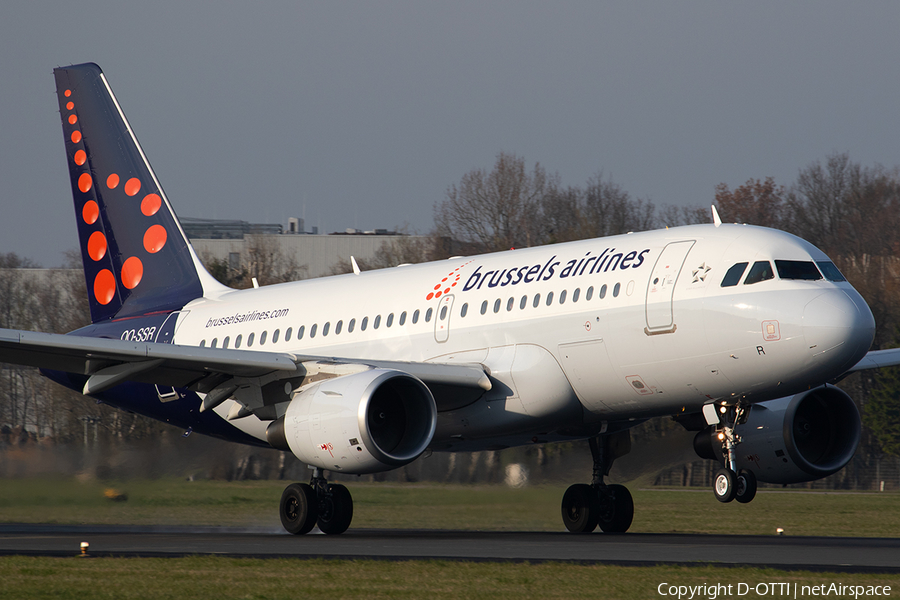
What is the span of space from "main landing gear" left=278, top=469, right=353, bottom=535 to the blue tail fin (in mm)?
6923

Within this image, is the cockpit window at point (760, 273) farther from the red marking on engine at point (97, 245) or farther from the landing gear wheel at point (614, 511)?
the red marking on engine at point (97, 245)

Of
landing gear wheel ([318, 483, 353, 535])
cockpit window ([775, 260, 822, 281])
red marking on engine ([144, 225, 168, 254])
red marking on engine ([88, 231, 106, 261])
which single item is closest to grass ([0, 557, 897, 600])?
cockpit window ([775, 260, 822, 281])

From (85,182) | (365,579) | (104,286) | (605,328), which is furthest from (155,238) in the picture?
(365,579)

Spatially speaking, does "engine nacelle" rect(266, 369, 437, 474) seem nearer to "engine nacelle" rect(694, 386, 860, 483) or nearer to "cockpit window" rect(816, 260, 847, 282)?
"engine nacelle" rect(694, 386, 860, 483)

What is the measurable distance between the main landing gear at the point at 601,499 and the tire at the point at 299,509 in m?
4.97

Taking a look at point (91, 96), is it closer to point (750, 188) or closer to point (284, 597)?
point (284, 597)

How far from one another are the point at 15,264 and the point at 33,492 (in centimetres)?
7340

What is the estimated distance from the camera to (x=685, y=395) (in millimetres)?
18672

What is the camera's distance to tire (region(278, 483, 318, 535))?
68.3 feet

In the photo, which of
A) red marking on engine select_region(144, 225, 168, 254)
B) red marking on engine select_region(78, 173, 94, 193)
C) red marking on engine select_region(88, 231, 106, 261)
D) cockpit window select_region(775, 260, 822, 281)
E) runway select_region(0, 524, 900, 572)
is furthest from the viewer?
red marking on engine select_region(78, 173, 94, 193)

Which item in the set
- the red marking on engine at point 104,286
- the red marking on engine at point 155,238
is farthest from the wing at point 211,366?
the red marking on engine at point 155,238

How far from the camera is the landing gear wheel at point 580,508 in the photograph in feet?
72.3

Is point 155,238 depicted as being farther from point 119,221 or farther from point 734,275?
point 734,275

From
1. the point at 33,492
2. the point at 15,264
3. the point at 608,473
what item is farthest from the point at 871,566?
the point at 15,264
